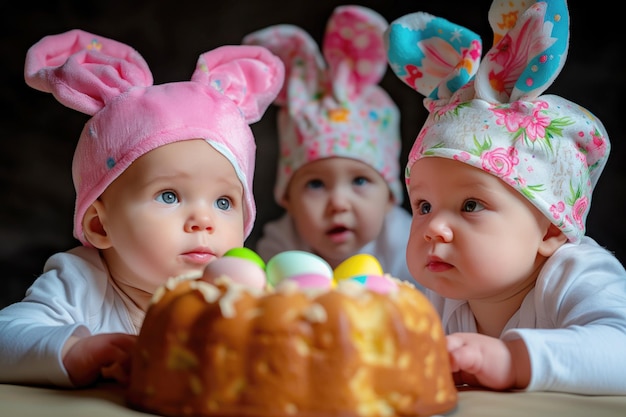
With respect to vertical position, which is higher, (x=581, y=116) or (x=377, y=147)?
(x=581, y=116)

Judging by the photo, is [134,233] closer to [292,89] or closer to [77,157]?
[77,157]

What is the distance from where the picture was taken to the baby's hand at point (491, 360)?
4.01 feet

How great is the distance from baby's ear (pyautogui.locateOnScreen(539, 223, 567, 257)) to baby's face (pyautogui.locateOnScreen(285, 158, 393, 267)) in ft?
3.14

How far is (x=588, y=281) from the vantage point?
1.44 meters

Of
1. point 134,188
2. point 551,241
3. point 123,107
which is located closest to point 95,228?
point 134,188

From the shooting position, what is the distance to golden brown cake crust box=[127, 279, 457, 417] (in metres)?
0.96

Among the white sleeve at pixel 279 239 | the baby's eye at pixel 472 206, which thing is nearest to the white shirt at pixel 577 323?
the baby's eye at pixel 472 206

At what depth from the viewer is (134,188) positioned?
1.59 m

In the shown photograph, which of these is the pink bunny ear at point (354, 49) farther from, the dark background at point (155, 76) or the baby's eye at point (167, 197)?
the baby's eye at point (167, 197)

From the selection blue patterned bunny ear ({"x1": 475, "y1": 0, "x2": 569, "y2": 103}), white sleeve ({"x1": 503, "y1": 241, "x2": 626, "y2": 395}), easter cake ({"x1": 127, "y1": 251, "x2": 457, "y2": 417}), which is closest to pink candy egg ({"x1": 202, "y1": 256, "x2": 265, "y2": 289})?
easter cake ({"x1": 127, "y1": 251, "x2": 457, "y2": 417})

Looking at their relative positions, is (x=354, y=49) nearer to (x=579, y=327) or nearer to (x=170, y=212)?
(x=170, y=212)

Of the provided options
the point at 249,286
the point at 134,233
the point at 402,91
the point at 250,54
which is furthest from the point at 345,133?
the point at 249,286

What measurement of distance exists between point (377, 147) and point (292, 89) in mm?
319

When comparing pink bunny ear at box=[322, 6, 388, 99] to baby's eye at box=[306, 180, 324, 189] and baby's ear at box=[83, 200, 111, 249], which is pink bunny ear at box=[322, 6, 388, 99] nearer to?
baby's eye at box=[306, 180, 324, 189]
